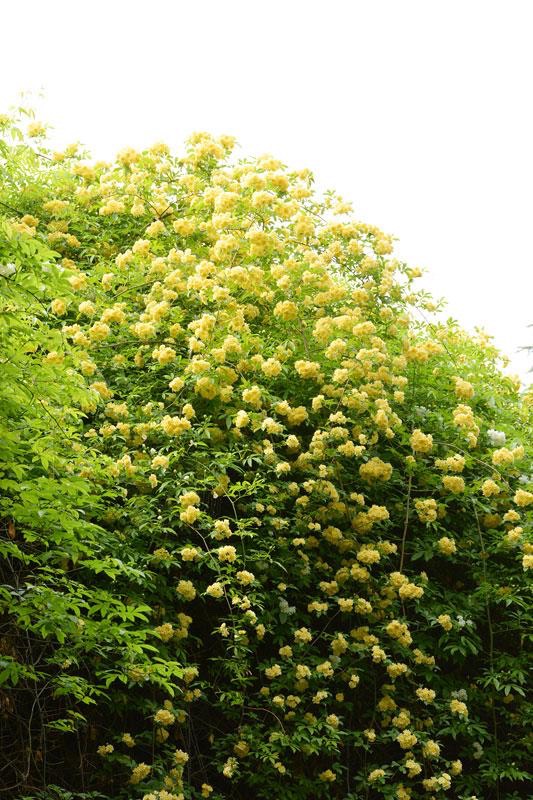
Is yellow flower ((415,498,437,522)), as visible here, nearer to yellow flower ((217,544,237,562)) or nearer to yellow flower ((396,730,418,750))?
yellow flower ((396,730,418,750))

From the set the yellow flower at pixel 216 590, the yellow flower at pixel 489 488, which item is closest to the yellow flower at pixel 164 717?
the yellow flower at pixel 216 590

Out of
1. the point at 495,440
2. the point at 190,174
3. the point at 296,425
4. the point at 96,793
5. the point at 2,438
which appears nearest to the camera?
the point at 2,438

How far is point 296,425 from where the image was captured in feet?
15.6

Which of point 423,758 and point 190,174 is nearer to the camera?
point 423,758

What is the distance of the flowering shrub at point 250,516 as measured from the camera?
3521mm

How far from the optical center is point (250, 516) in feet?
A: 14.4

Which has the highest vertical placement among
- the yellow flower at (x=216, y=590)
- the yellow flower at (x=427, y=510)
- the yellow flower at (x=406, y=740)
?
the yellow flower at (x=427, y=510)

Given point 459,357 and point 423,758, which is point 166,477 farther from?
point 459,357

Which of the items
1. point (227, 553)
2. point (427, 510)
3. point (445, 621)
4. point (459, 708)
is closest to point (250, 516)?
point (227, 553)

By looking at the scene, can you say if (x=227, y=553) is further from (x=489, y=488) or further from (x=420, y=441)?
(x=489, y=488)

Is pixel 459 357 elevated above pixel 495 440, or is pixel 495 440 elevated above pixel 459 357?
pixel 459 357

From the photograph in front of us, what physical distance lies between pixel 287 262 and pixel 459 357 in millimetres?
1356

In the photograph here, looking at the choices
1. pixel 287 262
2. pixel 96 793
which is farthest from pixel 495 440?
pixel 96 793

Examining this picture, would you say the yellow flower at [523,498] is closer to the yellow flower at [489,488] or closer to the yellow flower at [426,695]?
the yellow flower at [489,488]
